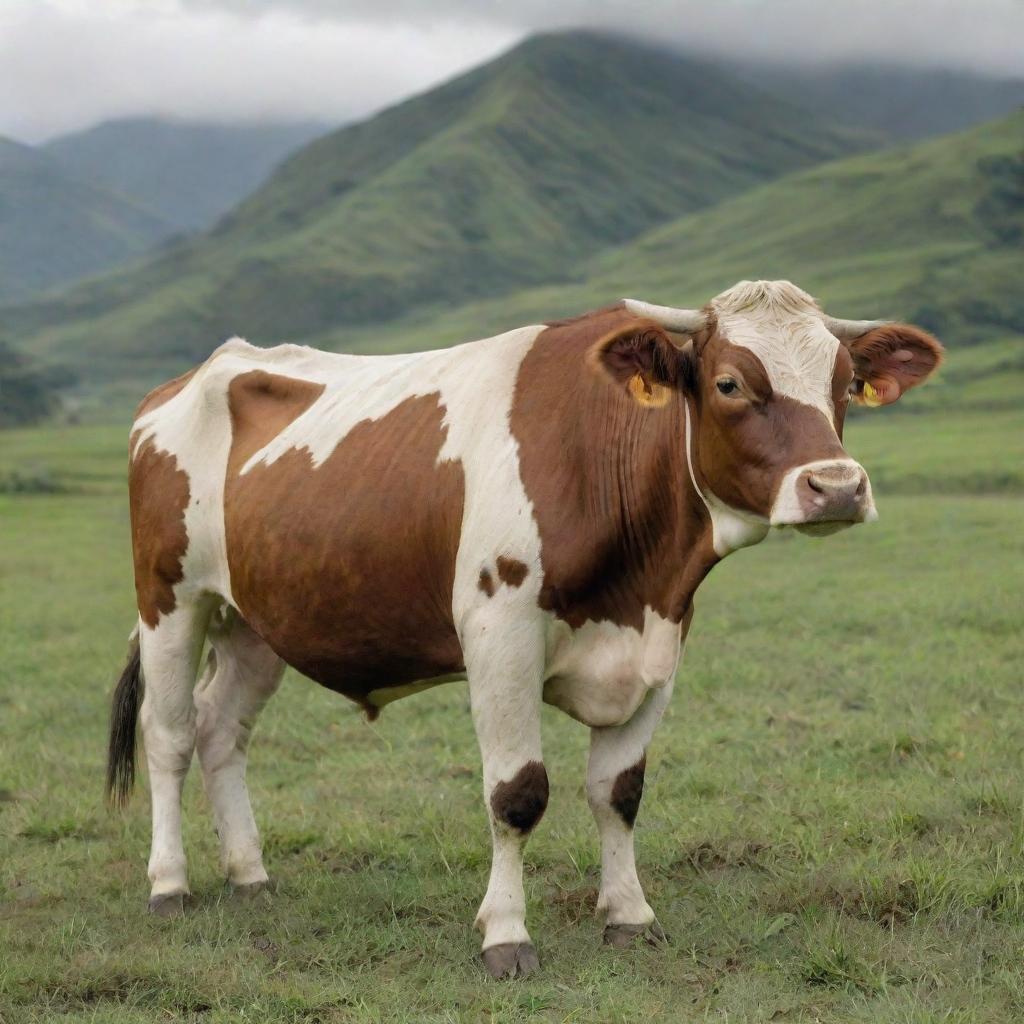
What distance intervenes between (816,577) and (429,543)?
11.7 meters

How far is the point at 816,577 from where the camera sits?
16.8 m

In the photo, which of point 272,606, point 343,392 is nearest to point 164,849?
point 272,606

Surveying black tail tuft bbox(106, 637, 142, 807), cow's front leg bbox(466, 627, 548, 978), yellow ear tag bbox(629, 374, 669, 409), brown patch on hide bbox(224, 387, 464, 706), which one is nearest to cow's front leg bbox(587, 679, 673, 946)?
cow's front leg bbox(466, 627, 548, 978)

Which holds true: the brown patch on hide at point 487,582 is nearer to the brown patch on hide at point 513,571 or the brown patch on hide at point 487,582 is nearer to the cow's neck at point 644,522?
the brown patch on hide at point 513,571

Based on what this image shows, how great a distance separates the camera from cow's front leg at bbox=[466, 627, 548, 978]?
18.2ft

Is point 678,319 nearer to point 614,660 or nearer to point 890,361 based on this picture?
point 890,361

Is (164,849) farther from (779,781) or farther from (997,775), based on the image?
(997,775)

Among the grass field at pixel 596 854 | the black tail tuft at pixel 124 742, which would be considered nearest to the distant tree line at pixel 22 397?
the grass field at pixel 596 854

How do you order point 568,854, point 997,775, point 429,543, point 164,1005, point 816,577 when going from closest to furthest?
point 164,1005
point 429,543
point 568,854
point 997,775
point 816,577

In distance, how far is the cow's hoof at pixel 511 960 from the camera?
557 cm

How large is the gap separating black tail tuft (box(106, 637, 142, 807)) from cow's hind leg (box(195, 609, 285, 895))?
401 mm

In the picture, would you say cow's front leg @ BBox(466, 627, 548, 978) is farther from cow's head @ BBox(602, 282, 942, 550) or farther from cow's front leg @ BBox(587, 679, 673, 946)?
cow's head @ BBox(602, 282, 942, 550)

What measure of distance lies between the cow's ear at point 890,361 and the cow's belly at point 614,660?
1273 mm

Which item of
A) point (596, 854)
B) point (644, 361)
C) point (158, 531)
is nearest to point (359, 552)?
point (158, 531)
